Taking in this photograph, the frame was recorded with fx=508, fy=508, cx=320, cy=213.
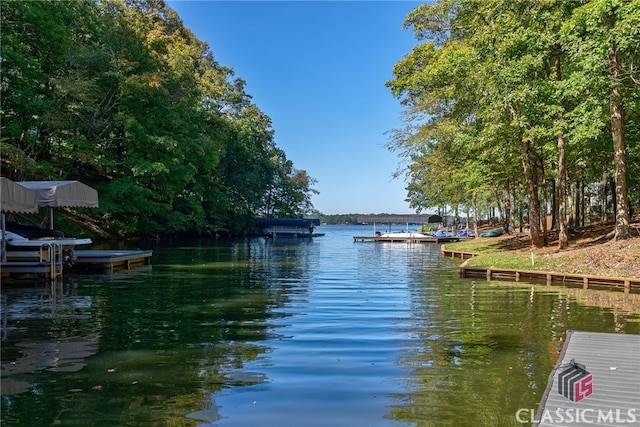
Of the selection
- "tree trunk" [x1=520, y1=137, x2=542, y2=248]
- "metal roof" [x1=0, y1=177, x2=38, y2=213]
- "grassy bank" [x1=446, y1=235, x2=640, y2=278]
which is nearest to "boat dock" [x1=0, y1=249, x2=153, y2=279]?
"metal roof" [x1=0, y1=177, x2=38, y2=213]

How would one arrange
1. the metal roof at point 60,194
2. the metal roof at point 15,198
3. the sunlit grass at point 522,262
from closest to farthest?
the metal roof at point 15,198 → the metal roof at point 60,194 → the sunlit grass at point 522,262

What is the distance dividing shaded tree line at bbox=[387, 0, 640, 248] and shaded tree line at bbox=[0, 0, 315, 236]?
1674 cm

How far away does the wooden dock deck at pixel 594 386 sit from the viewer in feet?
16.4

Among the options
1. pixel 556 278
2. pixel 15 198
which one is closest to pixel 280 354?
pixel 15 198

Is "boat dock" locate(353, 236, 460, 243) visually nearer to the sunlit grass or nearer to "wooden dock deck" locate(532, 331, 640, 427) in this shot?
the sunlit grass

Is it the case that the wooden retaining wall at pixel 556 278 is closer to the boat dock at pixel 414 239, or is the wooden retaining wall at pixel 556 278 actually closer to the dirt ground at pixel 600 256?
the dirt ground at pixel 600 256

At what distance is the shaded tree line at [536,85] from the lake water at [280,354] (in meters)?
7.23

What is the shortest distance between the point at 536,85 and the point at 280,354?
15.7 metres

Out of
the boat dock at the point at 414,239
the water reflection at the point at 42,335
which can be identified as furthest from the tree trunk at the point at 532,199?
the boat dock at the point at 414,239

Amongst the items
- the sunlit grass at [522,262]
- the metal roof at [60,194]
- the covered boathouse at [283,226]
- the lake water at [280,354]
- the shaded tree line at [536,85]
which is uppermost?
the shaded tree line at [536,85]

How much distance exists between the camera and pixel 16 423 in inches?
217

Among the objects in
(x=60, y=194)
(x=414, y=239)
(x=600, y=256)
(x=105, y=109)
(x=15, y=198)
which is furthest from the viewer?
(x=414, y=239)

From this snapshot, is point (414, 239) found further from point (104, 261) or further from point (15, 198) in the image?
point (15, 198)

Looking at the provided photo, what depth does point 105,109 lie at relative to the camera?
114ft
